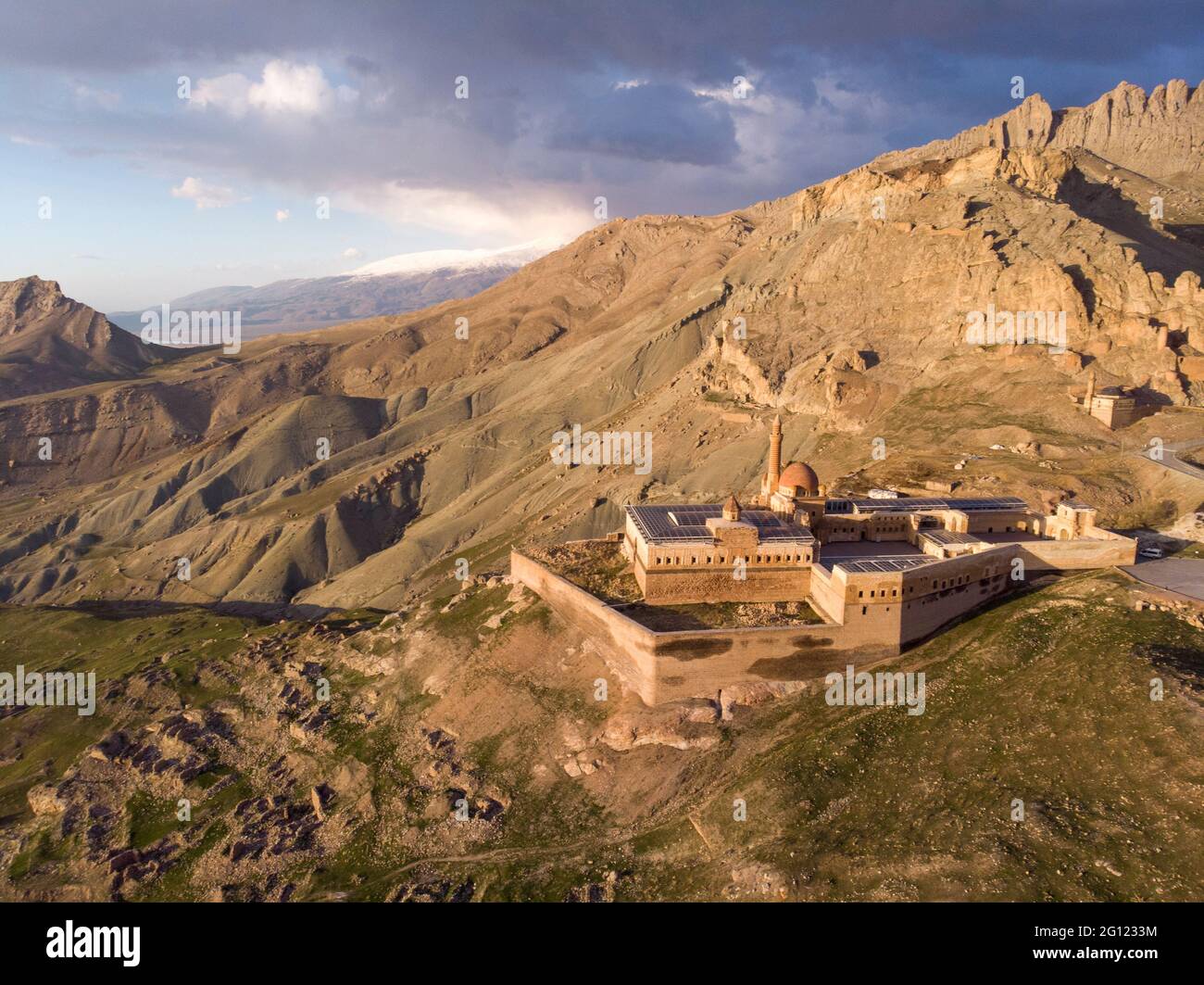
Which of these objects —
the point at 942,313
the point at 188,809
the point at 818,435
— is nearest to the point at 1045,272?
the point at 942,313

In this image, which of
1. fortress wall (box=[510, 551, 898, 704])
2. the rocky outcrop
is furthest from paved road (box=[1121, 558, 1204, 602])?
the rocky outcrop

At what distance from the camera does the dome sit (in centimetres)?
4947

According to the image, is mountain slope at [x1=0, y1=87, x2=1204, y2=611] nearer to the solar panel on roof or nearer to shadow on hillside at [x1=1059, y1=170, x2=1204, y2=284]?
shadow on hillside at [x1=1059, y1=170, x2=1204, y2=284]

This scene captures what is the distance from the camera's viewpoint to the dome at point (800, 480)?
49.5 meters

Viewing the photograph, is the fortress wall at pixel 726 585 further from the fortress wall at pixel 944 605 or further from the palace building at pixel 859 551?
the fortress wall at pixel 944 605

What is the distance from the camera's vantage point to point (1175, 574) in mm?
43938

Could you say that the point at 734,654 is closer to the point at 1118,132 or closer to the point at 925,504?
the point at 925,504

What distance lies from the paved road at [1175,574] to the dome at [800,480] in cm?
1936

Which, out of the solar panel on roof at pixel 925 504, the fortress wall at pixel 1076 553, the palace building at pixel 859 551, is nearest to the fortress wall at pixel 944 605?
the palace building at pixel 859 551

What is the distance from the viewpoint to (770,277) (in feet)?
424

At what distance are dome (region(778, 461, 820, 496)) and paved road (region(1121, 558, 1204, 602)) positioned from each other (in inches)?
762

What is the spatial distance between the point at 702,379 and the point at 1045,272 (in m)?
45.4
